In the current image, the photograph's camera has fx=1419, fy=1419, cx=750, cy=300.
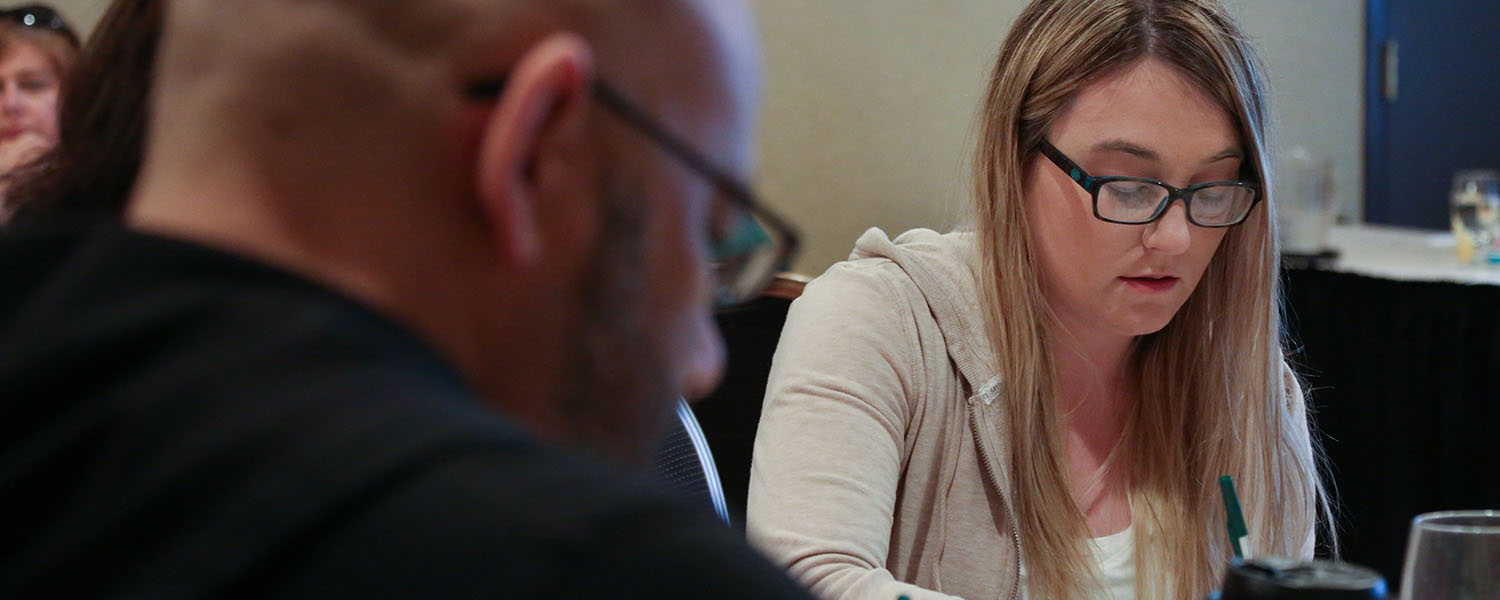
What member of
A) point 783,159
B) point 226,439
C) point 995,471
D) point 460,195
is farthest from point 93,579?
point 783,159

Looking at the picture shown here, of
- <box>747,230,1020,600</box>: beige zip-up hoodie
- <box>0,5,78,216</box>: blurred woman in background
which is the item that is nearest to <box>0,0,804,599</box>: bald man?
<box>747,230,1020,600</box>: beige zip-up hoodie

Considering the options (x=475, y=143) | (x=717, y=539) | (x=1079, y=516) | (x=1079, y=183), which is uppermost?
(x=475, y=143)

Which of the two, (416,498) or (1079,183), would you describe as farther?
(1079,183)

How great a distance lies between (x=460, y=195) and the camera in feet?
1.61

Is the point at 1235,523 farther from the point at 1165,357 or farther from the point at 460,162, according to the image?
the point at 1165,357

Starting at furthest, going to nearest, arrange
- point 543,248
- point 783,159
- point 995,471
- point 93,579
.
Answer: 1. point 783,159
2. point 995,471
3. point 543,248
4. point 93,579

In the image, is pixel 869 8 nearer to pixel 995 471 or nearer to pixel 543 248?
pixel 995 471

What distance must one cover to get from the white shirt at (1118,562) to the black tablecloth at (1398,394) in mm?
1517

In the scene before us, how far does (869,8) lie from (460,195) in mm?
4323

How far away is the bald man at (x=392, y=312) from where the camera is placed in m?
0.39

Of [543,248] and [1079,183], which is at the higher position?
[543,248]

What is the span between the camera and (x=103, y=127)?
0.83 m

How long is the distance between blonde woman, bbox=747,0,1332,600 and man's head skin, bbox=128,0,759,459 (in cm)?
87

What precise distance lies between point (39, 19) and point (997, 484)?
2305mm
